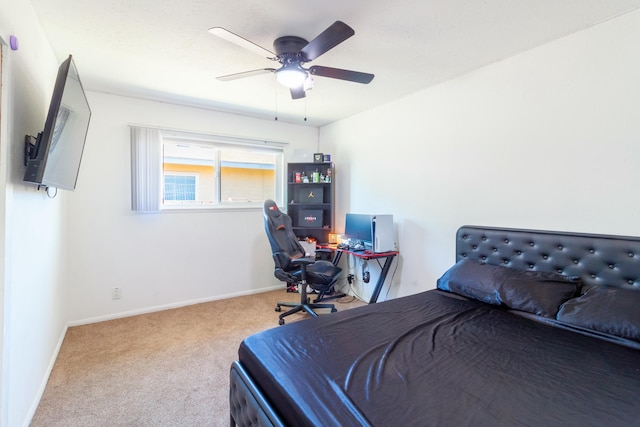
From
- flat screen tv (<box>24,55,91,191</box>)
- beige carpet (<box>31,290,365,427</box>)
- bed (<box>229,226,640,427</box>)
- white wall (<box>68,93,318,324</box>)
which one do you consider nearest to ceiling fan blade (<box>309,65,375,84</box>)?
flat screen tv (<box>24,55,91,191</box>)

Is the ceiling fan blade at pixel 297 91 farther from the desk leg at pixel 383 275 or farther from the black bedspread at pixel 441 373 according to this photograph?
the desk leg at pixel 383 275

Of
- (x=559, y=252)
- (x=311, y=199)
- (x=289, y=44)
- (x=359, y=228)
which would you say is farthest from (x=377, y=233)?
Answer: (x=289, y=44)

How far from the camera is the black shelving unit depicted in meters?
4.08

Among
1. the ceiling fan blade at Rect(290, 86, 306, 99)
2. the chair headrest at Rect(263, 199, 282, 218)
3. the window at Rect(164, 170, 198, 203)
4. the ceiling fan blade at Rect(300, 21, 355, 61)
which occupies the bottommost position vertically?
the chair headrest at Rect(263, 199, 282, 218)

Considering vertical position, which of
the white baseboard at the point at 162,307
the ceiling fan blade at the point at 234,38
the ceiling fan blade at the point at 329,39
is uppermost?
the ceiling fan blade at the point at 234,38

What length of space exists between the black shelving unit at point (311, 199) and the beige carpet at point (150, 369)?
4.17 ft

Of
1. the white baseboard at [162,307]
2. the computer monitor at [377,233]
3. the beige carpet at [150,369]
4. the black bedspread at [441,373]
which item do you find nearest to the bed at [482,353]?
the black bedspread at [441,373]

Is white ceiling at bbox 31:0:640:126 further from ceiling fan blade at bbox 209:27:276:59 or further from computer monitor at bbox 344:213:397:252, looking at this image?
computer monitor at bbox 344:213:397:252

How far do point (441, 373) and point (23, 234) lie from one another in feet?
7.33

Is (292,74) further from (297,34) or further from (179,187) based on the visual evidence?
(179,187)

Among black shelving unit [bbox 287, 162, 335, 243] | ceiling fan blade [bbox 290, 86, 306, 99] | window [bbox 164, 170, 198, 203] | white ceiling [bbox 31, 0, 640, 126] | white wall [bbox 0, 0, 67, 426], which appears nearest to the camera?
white wall [bbox 0, 0, 67, 426]

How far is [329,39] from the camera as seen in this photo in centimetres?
163

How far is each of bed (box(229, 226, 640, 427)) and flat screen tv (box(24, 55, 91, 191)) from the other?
1384 millimetres

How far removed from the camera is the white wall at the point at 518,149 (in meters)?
1.77
